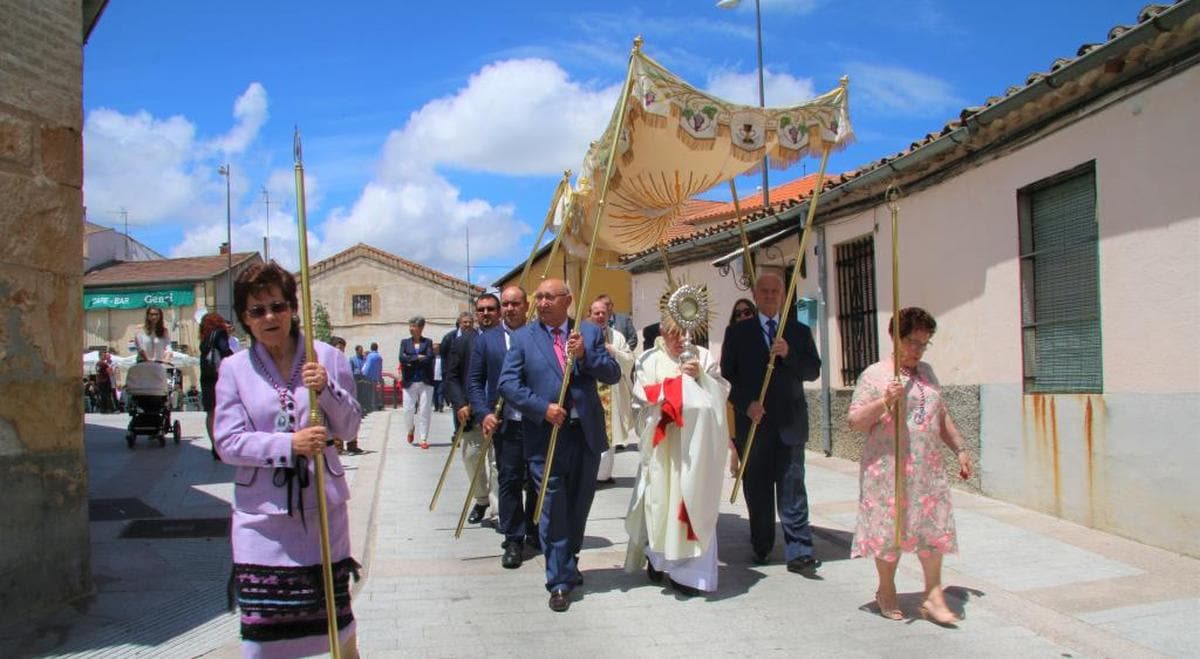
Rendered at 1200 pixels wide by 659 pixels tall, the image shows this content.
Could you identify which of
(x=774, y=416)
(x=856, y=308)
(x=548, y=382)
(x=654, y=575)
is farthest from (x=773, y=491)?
(x=856, y=308)

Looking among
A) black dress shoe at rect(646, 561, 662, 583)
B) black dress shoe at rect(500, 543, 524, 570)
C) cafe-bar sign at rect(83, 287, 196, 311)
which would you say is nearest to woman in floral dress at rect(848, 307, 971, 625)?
black dress shoe at rect(646, 561, 662, 583)

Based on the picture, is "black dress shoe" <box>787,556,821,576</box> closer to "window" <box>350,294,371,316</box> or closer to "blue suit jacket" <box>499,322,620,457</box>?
"blue suit jacket" <box>499,322,620,457</box>

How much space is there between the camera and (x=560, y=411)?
5422 millimetres

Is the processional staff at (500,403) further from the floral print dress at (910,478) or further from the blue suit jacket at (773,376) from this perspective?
the floral print dress at (910,478)

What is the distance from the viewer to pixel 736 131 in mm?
6398

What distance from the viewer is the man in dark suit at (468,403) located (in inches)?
306

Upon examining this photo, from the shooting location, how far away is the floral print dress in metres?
4.94

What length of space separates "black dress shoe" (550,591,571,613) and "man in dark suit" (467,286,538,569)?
0.89 m

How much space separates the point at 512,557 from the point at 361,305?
4345cm

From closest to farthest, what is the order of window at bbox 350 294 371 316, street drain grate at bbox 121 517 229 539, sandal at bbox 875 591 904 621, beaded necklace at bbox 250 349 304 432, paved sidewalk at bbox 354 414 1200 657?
beaded necklace at bbox 250 349 304 432, paved sidewalk at bbox 354 414 1200 657, sandal at bbox 875 591 904 621, street drain grate at bbox 121 517 229 539, window at bbox 350 294 371 316

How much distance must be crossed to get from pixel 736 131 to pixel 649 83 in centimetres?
71

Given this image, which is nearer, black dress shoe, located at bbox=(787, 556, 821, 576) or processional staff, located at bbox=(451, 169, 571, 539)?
black dress shoe, located at bbox=(787, 556, 821, 576)

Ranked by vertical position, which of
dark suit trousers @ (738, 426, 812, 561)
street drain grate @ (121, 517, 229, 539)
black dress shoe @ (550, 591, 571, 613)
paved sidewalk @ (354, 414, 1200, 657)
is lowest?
paved sidewalk @ (354, 414, 1200, 657)

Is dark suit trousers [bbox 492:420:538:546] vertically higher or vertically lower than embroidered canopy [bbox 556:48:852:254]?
lower
